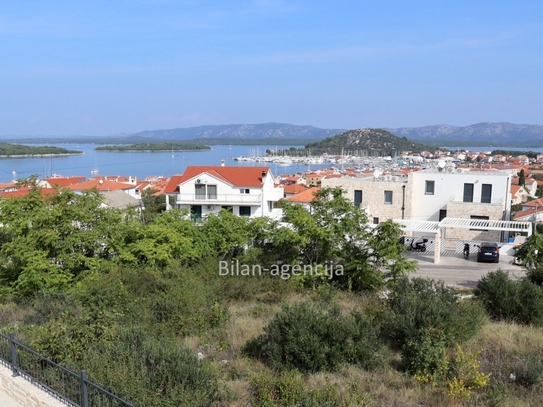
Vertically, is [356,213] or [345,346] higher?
[356,213]

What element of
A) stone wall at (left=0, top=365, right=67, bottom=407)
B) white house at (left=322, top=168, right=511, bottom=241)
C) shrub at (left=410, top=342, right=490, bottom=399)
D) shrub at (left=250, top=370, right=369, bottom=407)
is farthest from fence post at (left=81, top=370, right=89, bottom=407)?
white house at (left=322, top=168, right=511, bottom=241)

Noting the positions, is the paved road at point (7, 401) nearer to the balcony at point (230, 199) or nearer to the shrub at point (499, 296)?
the shrub at point (499, 296)

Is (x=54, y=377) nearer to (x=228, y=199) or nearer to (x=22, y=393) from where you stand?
(x=22, y=393)

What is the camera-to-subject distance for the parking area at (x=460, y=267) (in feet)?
67.4

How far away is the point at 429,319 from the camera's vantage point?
923 centimetres

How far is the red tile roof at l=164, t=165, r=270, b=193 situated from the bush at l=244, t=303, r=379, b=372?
2530 centimetres

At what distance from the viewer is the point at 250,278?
1548 cm

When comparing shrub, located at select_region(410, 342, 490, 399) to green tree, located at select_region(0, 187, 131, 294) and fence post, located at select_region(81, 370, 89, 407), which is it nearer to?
fence post, located at select_region(81, 370, 89, 407)

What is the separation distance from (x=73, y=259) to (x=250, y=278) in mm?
5597

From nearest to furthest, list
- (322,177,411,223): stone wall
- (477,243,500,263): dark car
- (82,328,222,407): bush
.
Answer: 1. (82,328,222,407): bush
2. (477,243,500,263): dark car
3. (322,177,411,223): stone wall

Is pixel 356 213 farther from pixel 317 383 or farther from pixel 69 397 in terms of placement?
pixel 69 397

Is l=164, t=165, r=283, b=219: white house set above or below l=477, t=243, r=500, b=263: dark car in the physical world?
above

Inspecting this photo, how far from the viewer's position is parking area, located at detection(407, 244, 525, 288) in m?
20.5

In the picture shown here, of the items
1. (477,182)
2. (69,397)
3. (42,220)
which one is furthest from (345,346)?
(477,182)
